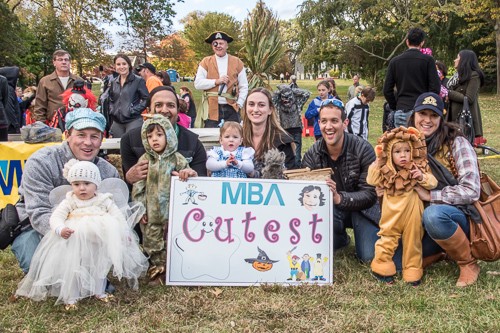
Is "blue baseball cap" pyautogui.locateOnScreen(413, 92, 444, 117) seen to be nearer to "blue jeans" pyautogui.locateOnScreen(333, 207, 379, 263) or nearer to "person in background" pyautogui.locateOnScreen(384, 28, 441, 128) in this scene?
"blue jeans" pyautogui.locateOnScreen(333, 207, 379, 263)

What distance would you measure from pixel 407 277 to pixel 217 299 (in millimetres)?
1348

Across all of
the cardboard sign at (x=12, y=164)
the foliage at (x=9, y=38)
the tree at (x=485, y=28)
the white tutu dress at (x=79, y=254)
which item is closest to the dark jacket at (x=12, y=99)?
the cardboard sign at (x=12, y=164)

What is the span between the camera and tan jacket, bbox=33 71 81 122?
6.85 metres

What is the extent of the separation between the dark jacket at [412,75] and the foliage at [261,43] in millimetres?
2076

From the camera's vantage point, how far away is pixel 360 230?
4.06m

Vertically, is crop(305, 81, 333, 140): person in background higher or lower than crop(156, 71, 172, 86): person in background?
lower

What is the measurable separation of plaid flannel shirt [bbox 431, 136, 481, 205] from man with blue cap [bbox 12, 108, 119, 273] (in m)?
2.40

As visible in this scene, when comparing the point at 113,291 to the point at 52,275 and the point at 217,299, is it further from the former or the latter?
the point at 217,299

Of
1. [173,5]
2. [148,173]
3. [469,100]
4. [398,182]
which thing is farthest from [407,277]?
[173,5]

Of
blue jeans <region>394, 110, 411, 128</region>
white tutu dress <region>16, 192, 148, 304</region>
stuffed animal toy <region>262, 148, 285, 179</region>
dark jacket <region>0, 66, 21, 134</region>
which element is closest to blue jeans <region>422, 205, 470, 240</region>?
stuffed animal toy <region>262, 148, 285, 179</region>

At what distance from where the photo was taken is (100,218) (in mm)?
3213

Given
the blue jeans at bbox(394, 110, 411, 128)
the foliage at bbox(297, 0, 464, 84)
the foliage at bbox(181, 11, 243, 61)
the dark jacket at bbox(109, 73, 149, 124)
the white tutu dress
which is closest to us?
the white tutu dress

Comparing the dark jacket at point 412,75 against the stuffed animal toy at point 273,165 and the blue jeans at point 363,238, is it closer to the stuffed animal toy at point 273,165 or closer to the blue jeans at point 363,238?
the blue jeans at point 363,238

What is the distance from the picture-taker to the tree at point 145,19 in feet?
107
